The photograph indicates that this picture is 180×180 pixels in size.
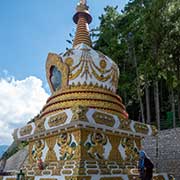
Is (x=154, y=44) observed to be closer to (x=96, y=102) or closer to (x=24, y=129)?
(x=96, y=102)

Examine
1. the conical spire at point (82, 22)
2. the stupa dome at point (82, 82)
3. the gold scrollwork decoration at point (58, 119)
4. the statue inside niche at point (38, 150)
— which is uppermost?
the conical spire at point (82, 22)

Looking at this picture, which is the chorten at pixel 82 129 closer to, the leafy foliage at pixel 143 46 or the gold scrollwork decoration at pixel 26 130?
the gold scrollwork decoration at pixel 26 130

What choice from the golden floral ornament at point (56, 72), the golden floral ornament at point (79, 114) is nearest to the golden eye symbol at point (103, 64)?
the golden floral ornament at point (56, 72)

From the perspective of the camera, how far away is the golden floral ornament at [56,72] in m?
7.36

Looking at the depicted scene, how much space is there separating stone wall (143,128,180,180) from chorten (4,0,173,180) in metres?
4.28

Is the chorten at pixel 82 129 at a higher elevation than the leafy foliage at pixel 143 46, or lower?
lower

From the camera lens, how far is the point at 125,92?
61.1ft

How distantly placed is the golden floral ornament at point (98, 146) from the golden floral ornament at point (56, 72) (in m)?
1.90

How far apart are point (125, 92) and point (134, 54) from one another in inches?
105

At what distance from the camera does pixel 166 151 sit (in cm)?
1144

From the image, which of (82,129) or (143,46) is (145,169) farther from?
(143,46)

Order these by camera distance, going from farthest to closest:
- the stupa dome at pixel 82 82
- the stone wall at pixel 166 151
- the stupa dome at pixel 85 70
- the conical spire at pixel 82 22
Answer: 1. the stone wall at pixel 166 151
2. the conical spire at pixel 82 22
3. the stupa dome at pixel 85 70
4. the stupa dome at pixel 82 82

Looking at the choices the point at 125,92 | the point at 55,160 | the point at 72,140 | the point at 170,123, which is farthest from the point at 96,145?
the point at 125,92

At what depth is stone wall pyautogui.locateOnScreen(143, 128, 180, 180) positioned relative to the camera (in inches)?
419
